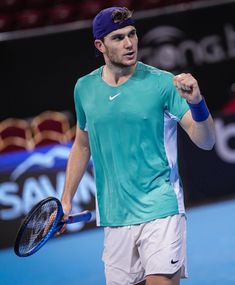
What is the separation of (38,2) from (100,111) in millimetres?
7347

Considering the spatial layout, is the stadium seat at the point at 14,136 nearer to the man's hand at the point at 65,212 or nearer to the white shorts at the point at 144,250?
the man's hand at the point at 65,212

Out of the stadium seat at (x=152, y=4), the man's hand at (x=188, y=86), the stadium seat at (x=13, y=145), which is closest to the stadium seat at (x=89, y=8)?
the stadium seat at (x=152, y=4)

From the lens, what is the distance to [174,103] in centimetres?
448

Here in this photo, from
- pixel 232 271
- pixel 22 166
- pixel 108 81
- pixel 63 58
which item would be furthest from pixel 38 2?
pixel 108 81

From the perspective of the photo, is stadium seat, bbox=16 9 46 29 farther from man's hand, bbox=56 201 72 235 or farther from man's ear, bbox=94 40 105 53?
man's hand, bbox=56 201 72 235

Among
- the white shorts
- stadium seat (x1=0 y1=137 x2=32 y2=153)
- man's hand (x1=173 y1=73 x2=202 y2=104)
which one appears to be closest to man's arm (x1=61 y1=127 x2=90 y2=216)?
the white shorts

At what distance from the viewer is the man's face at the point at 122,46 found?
15.0 feet

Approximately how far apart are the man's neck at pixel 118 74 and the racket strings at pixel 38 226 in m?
0.76

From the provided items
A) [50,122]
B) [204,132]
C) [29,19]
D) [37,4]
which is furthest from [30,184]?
[204,132]

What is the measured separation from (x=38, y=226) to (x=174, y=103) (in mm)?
1027

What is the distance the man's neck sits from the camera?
4668 millimetres

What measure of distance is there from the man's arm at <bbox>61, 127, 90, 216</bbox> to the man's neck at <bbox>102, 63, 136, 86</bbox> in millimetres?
411

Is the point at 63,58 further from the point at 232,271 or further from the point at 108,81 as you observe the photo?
the point at 108,81

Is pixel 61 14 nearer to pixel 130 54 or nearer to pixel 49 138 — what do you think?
pixel 49 138
